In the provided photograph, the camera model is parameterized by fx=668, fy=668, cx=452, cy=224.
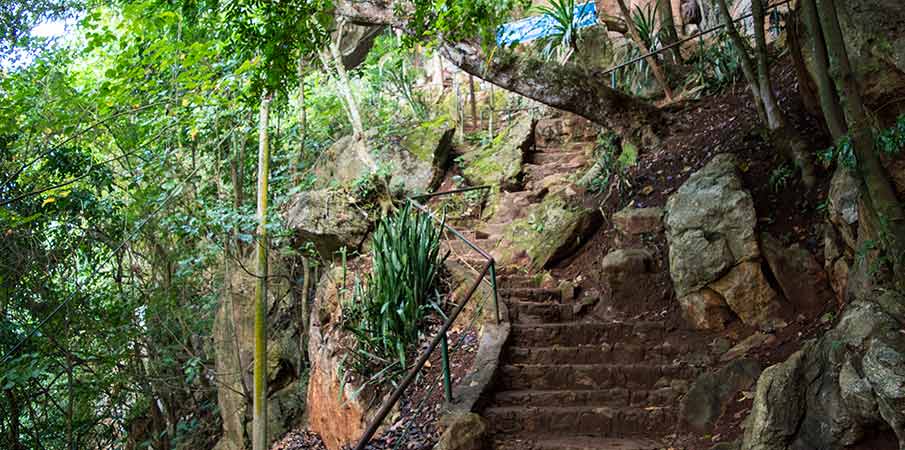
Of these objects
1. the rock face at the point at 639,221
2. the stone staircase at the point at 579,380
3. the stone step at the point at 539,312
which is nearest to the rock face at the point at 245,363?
the stone step at the point at 539,312

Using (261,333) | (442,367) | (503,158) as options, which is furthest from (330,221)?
(442,367)

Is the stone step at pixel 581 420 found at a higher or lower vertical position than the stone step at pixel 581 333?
lower

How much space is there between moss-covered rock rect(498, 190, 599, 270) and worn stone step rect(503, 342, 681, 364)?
7.12 ft

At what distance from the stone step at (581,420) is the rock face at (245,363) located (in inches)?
171

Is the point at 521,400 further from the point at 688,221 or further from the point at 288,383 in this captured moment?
the point at 288,383

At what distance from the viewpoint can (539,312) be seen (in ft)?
23.2

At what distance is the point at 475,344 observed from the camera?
21.2 ft

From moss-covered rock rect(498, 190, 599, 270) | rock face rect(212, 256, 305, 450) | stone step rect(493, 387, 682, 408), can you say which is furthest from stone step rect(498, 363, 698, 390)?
rock face rect(212, 256, 305, 450)

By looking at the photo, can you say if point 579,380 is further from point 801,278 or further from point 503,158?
point 503,158

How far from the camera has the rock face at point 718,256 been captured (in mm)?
5836

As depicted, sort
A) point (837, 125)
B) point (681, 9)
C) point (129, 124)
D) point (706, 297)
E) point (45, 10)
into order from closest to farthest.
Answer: point (837, 125)
point (706, 297)
point (45, 10)
point (129, 124)
point (681, 9)

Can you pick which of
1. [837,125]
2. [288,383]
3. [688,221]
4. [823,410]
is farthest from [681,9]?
[823,410]

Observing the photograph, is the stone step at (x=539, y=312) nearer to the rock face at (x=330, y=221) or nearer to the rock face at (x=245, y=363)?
the rock face at (x=330, y=221)

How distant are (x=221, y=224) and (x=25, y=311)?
242cm
